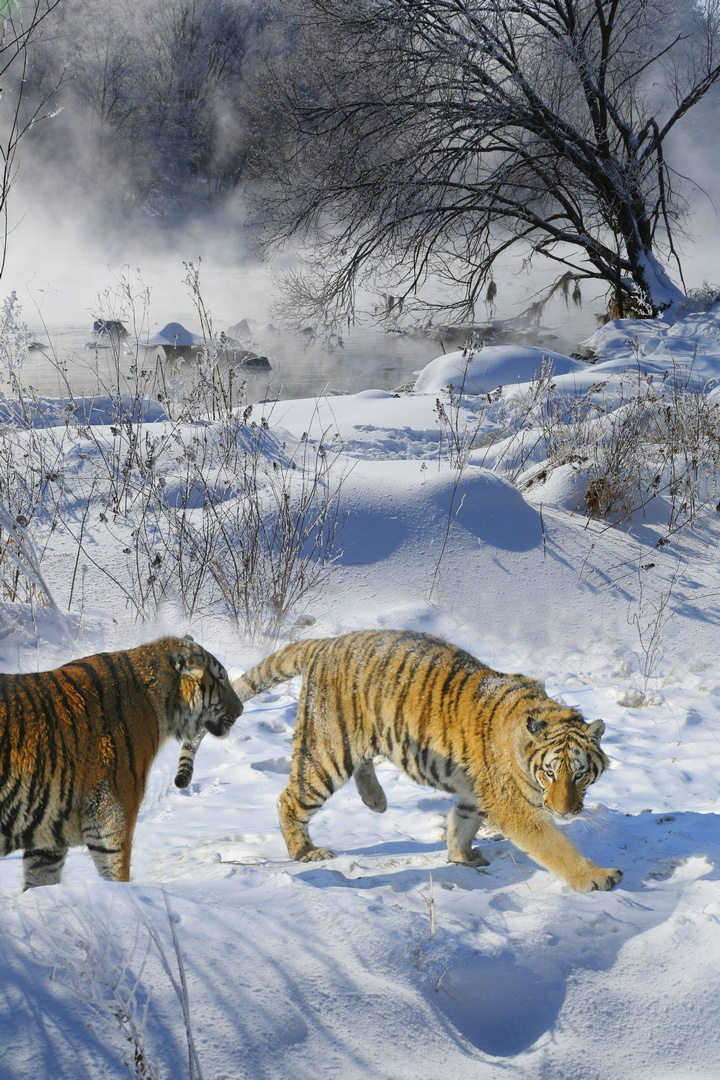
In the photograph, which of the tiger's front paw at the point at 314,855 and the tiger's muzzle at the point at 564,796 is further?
the tiger's front paw at the point at 314,855

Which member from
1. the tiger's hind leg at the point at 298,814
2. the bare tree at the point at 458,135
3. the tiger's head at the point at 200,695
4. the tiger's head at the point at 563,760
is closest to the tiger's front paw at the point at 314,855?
the tiger's hind leg at the point at 298,814

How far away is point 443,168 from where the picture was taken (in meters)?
12.7

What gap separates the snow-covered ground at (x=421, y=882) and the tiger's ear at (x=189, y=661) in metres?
0.53

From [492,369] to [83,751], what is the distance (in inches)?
341

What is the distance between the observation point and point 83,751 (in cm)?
214

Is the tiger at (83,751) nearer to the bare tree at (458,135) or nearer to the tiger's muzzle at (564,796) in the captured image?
the tiger's muzzle at (564,796)

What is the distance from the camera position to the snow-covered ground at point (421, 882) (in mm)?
1380

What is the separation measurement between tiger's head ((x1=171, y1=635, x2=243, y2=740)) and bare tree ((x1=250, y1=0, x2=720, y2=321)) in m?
11.5

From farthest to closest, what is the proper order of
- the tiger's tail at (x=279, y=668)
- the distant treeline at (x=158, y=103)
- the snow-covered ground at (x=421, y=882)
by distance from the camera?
the distant treeline at (x=158, y=103) → the tiger's tail at (x=279, y=668) → the snow-covered ground at (x=421, y=882)

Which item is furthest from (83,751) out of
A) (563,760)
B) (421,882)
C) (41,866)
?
(563,760)

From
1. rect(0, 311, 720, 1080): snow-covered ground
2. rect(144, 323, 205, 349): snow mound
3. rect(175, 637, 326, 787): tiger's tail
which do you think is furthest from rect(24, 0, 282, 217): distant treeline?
rect(175, 637, 326, 787): tiger's tail

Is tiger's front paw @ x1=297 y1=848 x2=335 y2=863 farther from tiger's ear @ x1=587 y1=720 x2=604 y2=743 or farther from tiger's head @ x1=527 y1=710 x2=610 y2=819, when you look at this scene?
tiger's ear @ x1=587 y1=720 x2=604 y2=743

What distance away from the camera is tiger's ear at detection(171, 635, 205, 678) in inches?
94.1

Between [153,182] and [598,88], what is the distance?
20.2 m
